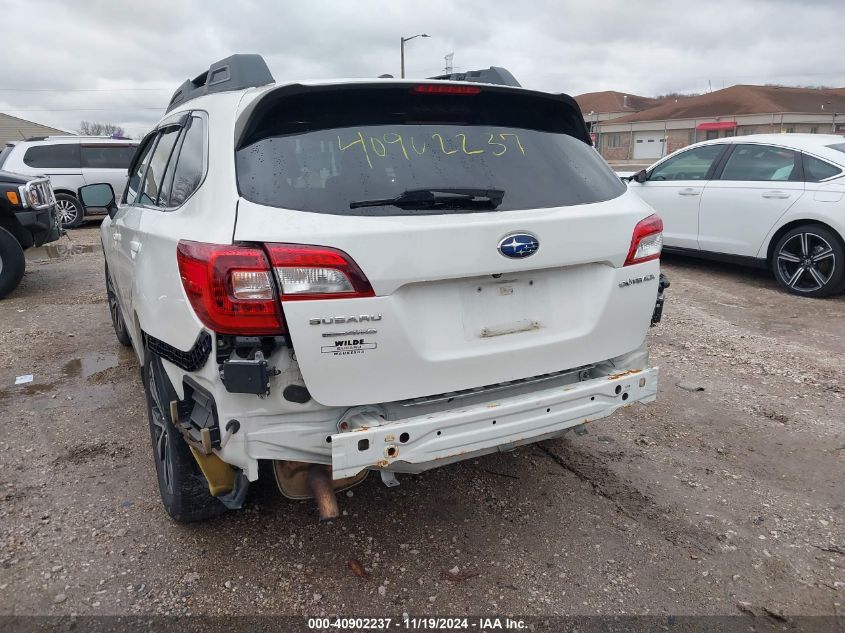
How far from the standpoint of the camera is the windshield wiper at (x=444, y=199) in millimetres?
Result: 2217

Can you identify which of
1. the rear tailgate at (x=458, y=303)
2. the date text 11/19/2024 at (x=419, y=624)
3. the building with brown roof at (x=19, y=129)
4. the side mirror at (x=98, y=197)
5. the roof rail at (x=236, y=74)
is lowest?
the date text 11/19/2024 at (x=419, y=624)

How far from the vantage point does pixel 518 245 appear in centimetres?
232

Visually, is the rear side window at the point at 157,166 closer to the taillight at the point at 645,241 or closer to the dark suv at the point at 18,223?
the taillight at the point at 645,241

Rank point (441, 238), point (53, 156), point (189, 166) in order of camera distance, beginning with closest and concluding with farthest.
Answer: point (441, 238) < point (189, 166) < point (53, 156)

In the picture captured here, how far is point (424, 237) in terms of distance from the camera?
216cm

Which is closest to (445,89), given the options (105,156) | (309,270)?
(309,270)

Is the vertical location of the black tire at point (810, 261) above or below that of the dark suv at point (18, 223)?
below

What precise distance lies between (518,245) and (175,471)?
173 cm

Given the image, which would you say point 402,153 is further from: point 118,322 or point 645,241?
point 118,322

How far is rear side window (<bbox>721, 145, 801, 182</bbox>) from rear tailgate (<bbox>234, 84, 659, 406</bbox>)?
5203 mm

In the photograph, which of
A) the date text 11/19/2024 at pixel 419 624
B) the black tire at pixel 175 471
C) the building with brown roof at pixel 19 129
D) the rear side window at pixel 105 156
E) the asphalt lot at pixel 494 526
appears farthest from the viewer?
the building with brown roof at pixel 19 129

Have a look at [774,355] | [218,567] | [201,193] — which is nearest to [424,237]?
[201,193]

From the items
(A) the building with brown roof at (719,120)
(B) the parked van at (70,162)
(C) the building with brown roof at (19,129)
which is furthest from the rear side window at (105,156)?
→ (A) the building with brown roof at (719,120)

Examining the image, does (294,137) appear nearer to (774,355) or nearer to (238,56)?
(238,56)
